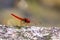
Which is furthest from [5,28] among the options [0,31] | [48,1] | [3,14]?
[48,1]

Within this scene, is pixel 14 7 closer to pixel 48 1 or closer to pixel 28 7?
pixel 28 7

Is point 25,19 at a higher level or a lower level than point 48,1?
lower

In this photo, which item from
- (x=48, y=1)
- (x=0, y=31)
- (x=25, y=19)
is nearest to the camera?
(x=0, y=31)

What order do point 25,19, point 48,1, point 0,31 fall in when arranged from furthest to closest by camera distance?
point 48,1, point 25,19, point 0,31

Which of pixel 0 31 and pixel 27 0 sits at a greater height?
pixel 27 0

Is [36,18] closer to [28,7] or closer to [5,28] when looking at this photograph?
[28,7]

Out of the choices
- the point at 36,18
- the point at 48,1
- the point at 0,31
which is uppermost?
the point at 48,1

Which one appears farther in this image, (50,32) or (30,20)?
(30,20)

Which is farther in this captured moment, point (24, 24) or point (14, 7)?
point (14, 7)

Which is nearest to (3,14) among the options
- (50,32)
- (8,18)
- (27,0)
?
(8,18)
